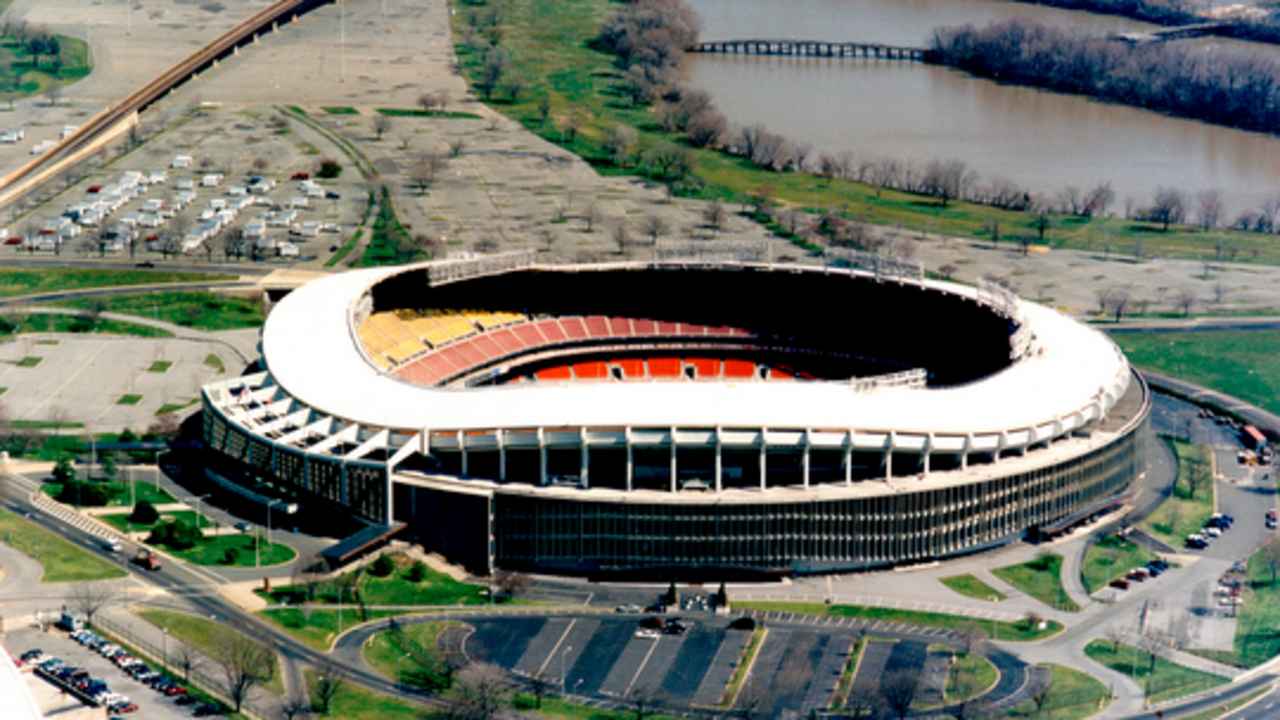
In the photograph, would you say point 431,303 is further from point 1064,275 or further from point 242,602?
point 1064,275

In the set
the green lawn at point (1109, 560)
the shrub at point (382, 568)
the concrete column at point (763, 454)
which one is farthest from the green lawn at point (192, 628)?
the green lawn at point (1109, 560)

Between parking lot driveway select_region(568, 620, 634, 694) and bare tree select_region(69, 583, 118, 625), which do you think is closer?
parking lot driveway select_region(568, 620, 634, 694)

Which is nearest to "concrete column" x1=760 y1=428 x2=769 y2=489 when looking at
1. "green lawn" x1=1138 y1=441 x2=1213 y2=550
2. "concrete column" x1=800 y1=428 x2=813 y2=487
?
"concrete column" x1=800 y1=428 x2=813 y2=487

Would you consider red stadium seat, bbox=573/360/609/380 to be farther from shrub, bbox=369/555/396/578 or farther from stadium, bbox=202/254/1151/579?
shrub, bbox=369/555/396/578

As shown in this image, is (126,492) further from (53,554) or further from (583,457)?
(583,457)

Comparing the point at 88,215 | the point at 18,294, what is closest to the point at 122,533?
the point at 18,294

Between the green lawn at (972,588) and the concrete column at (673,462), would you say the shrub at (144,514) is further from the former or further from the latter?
A: the green lawn at (972,588)
